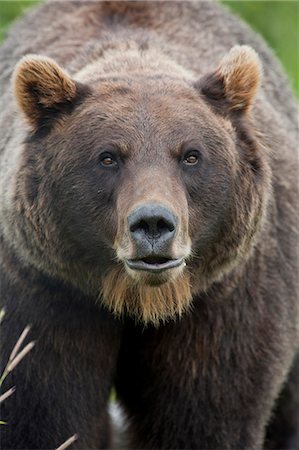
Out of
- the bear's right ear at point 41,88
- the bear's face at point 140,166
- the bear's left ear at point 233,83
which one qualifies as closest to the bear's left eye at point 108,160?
the bear's face at point 140,166

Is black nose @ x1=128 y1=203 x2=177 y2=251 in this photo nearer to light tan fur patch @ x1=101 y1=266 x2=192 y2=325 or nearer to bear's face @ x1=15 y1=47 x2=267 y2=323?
bear's face @ x1=15 y1=47 x2=267 y2=323

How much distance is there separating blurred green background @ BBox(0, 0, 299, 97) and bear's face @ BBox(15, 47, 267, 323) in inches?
350

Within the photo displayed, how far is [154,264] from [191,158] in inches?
32.8

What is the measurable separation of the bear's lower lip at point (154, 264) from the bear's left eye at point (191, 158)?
2.43 feet

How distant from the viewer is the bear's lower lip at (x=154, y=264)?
22.9 feet

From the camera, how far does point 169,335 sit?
825 cm

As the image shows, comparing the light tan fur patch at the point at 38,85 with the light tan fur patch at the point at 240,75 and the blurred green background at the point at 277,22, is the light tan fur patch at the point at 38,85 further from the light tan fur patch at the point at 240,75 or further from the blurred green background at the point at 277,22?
A: the blurred green background at the point at 277,22

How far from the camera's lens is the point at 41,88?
25.5 ft

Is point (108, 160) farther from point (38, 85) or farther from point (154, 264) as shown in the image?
point (154, 264)

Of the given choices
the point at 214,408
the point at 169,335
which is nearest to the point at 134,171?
the point at 169,335

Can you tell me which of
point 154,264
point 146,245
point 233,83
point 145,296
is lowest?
point 145,296

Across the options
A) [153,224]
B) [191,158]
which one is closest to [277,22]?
[191,158]

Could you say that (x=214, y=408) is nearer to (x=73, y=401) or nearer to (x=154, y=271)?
(x=73, y=401)

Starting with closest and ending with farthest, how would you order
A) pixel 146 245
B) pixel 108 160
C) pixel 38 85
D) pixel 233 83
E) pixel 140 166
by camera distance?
pixel 146 245 → pixel 140 166 → pixel 108 160 → pixel 38 85 → pixel 233 83
